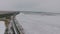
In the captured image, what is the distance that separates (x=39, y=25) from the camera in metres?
0.88

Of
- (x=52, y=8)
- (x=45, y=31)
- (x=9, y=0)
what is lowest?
(x=45, y=31)

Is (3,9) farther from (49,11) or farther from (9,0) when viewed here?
(49,11)

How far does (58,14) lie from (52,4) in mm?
125

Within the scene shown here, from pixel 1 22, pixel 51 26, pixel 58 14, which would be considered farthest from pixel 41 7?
pixel 1 22

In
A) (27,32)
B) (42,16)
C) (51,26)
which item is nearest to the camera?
(27,32)

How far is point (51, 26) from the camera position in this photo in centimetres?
88

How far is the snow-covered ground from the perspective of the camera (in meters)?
0.79

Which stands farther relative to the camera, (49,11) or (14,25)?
(49,11)

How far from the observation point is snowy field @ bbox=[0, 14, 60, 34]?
2.58ft

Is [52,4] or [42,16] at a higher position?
[52,4]

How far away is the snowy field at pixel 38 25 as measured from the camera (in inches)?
31.0

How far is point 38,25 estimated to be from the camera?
88cm

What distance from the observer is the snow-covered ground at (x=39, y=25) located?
0.79 meters

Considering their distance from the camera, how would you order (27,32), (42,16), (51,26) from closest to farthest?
(27,32) < (51,26) < (42,16)
